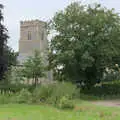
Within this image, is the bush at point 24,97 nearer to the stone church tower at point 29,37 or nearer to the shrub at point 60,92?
the shrub at point 60,92

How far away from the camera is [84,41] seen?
2534cm

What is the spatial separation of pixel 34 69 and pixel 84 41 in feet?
39.1

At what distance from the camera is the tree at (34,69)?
117ft

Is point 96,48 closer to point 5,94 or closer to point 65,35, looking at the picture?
point 65,35

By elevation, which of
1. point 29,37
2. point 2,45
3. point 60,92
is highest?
point 29,37

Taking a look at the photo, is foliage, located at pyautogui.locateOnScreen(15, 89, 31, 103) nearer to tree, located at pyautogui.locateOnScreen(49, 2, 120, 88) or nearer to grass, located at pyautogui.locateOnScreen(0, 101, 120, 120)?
grass, located at pyautogui.locateOnScreen(0, 101, 120, 120)

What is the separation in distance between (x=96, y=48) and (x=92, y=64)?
59.0 inches

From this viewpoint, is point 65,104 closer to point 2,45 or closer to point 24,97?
point 24,97

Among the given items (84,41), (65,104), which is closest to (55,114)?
(65,104)

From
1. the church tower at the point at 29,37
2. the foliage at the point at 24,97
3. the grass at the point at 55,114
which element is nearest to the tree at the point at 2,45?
the foliage at the point at 24,97

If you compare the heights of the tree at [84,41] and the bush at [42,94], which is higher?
the tree at [84,41]

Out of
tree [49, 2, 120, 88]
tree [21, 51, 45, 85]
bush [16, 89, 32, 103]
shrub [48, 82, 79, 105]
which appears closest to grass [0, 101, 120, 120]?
Answer: shrub [48, 82, 79, 105]

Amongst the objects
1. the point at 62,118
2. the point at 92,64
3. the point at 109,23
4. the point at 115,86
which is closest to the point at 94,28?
the point at 109,23

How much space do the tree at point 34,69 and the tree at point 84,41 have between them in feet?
26.8
